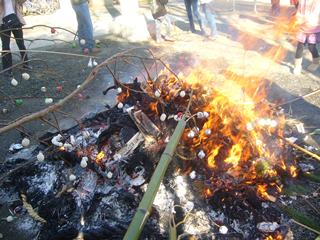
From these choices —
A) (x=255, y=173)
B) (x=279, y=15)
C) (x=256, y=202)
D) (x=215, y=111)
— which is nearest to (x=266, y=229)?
(x=256, y=202)

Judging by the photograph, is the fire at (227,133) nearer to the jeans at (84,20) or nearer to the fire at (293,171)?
the fire at (293,171)

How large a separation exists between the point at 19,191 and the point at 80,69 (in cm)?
428

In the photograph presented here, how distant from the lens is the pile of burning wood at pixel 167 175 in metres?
3.41

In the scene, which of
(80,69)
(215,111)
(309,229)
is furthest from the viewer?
(80,69)

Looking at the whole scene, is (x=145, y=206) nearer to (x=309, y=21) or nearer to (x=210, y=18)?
(x=309, y=21)

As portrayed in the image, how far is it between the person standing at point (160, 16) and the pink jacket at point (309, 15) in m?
3.84

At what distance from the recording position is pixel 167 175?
3.81 meters

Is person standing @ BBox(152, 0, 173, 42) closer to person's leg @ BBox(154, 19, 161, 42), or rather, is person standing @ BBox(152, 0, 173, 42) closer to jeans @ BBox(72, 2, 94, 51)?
person's leg @ BBox(154, 19, 161, 42)

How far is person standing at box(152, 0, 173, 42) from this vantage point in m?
8.63

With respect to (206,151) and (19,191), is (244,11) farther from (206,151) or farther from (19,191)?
(19,191)

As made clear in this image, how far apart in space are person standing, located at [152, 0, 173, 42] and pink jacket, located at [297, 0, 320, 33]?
151 inches

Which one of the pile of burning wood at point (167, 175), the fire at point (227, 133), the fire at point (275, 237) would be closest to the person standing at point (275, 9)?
the fire at point (227, 133)

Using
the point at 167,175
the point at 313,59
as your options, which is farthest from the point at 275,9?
the point at 167,175

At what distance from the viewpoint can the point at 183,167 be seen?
3.87 meters
